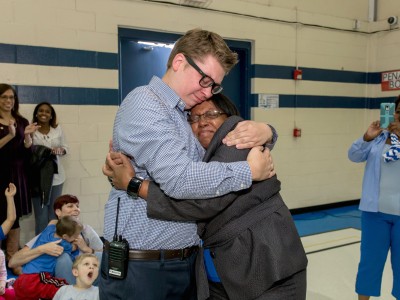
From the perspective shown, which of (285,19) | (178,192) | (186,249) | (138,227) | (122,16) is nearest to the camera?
(178,192)

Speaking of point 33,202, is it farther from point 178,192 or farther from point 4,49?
point 178,192

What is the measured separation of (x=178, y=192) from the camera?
4.35 ft

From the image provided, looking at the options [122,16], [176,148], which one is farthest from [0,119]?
[176,148]

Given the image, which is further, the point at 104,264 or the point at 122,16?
the point at 122,16

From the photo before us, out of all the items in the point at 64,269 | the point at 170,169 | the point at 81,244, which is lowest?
the point at 64,269

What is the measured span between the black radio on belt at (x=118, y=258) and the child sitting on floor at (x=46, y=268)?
5.61ft

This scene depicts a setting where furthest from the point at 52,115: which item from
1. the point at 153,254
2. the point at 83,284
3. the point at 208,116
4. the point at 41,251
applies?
the point at 153,254

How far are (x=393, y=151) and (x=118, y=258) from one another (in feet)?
7.71

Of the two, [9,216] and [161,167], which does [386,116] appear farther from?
[9,216]

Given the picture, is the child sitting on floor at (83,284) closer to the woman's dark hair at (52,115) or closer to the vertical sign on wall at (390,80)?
the woman's dark hair at (52,115)

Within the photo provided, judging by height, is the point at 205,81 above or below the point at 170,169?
above

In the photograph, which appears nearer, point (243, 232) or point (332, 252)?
point (243, 232)

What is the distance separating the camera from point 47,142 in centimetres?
452

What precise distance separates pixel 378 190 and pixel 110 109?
3.29 metres
